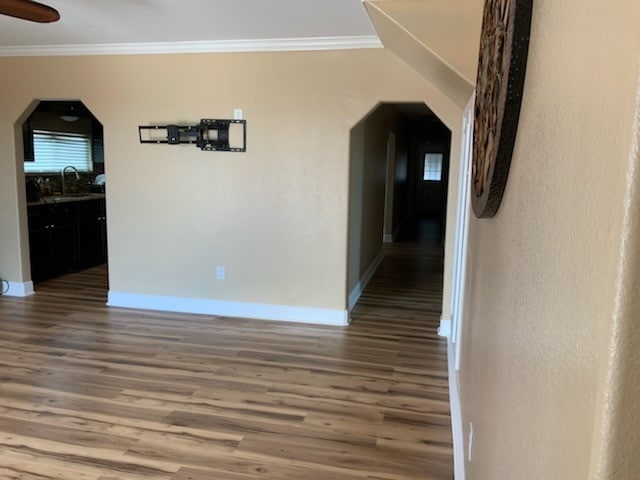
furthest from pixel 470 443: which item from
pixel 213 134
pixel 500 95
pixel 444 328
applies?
pixel 213 134

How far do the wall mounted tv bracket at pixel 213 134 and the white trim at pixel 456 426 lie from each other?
100 inches

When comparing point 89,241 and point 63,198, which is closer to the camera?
point 63,198

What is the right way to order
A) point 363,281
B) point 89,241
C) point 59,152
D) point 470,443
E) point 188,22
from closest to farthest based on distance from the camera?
point 470,443
point 188,22
point 363,281
point 89,241
point 59,152

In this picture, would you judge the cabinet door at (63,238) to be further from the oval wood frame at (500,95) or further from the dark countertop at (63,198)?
the oval wood frame at (500,95)

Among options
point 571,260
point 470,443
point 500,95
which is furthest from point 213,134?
point 571,260

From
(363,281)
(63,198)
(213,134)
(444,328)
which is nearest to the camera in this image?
(444,328)

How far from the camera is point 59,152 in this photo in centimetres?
709

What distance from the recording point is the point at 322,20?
352 cm

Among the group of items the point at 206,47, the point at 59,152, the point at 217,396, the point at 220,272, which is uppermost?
the point at 206,47

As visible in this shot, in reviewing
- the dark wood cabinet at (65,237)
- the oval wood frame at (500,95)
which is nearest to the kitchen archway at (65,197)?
the dark wood cabinet at (65,237)

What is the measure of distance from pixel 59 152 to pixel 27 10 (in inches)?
192

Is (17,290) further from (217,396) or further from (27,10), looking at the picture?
(27,10)

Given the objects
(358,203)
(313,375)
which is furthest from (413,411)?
(358,203)

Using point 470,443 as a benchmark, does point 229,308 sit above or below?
below
